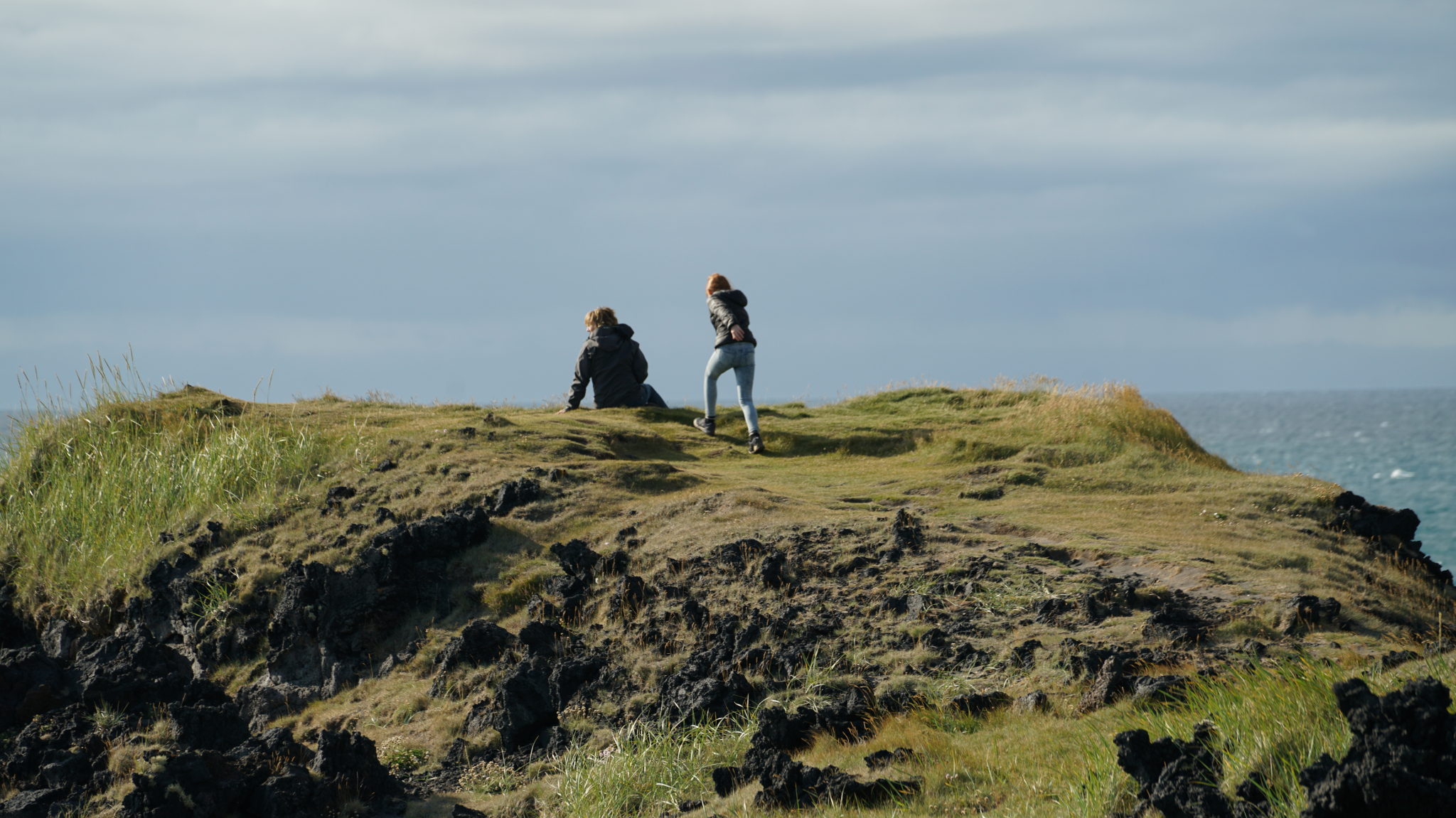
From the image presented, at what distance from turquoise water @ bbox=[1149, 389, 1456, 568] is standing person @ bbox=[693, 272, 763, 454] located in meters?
8.47

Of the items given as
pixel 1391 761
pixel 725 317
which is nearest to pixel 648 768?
pixel 1391 761

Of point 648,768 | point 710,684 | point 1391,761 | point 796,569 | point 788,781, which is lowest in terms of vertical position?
point 648,768

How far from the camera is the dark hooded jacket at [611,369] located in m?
20.6

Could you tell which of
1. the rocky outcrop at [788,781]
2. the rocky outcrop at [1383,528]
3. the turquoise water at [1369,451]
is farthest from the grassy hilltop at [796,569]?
the turquoise water at [1369,451]

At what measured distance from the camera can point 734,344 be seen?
1770 cm

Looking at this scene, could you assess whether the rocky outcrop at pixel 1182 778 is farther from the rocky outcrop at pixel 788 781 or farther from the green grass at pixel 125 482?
the green grass at pixel 125 482

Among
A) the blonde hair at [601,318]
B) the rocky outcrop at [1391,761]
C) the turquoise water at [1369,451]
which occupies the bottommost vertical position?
the turquoise water at [1369,451]

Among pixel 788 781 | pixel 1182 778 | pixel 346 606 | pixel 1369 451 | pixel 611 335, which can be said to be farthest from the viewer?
pixel 1369 451

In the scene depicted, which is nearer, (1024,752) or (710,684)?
(1024,752)

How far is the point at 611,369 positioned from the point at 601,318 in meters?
1.11

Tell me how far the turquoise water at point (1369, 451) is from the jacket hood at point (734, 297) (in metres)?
9.01

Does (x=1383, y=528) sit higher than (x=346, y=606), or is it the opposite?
(x=1383, y=528)

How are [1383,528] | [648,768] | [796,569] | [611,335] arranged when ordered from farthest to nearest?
1. [611,335]
2. [1383,528]
3. [796,569]
4. [648,768]

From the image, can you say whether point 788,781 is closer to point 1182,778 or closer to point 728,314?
point 1182,778
